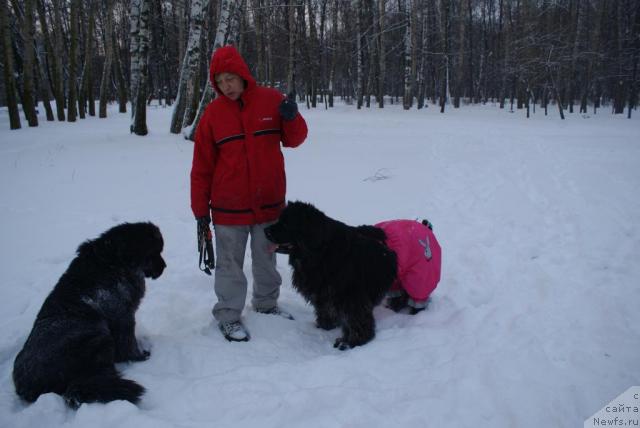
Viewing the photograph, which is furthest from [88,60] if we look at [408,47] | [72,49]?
[408,47]

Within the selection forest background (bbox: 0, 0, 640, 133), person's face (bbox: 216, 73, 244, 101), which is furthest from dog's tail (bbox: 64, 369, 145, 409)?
forest background (bbox: 0, 0, 640, 133)

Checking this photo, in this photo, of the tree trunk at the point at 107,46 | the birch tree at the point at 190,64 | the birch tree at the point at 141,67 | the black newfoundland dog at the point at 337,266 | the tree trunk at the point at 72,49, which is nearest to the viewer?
the black newfoundland dog at the point at 337,266

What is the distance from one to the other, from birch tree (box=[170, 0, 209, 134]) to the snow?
3.99 m

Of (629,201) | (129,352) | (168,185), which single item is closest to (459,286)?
(129,352)

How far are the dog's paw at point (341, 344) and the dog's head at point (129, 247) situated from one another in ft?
5.15

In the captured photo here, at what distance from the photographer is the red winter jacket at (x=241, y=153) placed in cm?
299

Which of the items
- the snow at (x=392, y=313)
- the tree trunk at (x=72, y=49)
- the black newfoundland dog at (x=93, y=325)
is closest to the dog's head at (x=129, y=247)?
the black newfoundland dog at (x=93, y=325)

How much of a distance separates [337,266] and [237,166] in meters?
1.11

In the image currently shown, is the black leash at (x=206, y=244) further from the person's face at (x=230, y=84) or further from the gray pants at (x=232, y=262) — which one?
the person's face at (x=230, y=84)

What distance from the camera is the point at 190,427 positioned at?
6.77ft

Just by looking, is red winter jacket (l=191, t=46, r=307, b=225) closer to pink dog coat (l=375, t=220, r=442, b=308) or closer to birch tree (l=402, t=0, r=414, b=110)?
pink dog coat (l=375, t=220, r=442, b=308)

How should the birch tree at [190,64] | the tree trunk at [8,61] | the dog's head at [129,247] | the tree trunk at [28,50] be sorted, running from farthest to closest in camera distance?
the tree trunk at [28,50] < the tree trunk at [8,61] < the birch tree at [190,64] < the dog's head at [129,247]

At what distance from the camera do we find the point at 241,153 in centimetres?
301

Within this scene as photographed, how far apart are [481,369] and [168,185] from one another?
5.92m
